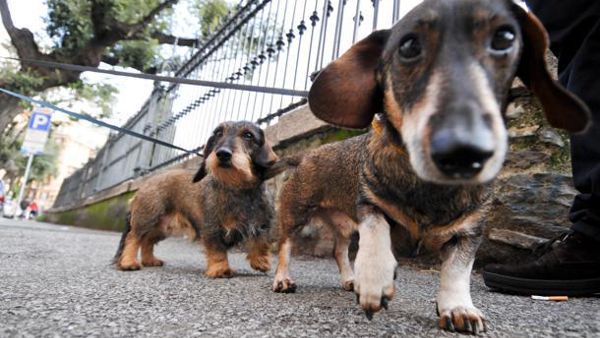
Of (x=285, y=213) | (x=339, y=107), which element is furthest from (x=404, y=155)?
(x=285, y=213)

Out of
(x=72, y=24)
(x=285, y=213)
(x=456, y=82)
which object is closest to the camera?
(x=456, y=82)

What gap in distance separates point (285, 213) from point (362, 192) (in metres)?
1.16

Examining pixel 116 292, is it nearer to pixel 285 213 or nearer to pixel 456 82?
pixel 285 213

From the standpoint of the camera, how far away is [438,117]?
3.57 ft

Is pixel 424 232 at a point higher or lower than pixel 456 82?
lower

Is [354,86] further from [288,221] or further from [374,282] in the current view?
[288,221]

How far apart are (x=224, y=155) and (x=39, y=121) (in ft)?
50.4

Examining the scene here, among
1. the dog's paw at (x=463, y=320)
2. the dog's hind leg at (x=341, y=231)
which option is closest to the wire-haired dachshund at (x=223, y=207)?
the dog's hind leg at (x=341, y=231)

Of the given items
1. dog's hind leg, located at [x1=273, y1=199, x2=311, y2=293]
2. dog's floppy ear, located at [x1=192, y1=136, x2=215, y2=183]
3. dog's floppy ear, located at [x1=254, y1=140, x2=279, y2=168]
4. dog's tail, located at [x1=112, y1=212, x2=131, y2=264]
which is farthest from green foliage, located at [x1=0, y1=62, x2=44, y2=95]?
dog's hind leg, located at [x1=273, y1=199, x2=311, y2=293]

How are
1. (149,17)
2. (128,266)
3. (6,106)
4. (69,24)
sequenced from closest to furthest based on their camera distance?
(128,266), (69,24), (149,17), (6,106)

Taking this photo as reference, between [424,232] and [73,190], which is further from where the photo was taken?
[73,190]

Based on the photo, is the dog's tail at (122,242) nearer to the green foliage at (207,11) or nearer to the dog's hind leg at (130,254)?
the dog's hind leg at (130,254)

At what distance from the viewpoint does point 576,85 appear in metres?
2.12

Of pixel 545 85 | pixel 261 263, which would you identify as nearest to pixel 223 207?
pixel 261 263
